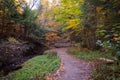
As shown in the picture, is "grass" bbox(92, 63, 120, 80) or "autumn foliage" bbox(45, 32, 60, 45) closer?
"grass" bbox(92, 63, 120, 80)

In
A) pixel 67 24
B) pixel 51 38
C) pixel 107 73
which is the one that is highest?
pixel 67 24

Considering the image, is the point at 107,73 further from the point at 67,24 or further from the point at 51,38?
the point at 51,38

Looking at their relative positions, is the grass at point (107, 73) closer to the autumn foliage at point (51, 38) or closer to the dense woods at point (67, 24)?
the dense woods at point (67, 24)

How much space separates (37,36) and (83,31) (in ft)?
38.3

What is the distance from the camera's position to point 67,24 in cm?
2438

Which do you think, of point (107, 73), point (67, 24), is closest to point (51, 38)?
point (67, 24)

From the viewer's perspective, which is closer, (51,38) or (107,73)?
(107,73)

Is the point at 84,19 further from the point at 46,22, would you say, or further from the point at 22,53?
the point at 46,22

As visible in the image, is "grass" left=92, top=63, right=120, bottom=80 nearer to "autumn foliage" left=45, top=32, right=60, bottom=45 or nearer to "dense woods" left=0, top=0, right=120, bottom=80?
"dense woods" left=0, top=0, right=120, bottom=80

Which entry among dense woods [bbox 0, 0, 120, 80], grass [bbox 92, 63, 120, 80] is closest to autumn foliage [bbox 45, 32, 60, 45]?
dense woods [bbox 0, 0, 120, 80]

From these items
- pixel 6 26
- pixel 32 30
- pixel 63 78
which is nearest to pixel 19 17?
pixel 6 26

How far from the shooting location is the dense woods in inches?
483

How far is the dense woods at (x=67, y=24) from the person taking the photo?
12258mm

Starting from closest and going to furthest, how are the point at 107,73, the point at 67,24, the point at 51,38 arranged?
the point at 107,73 → the point at 67,24 → the point at 51,38
